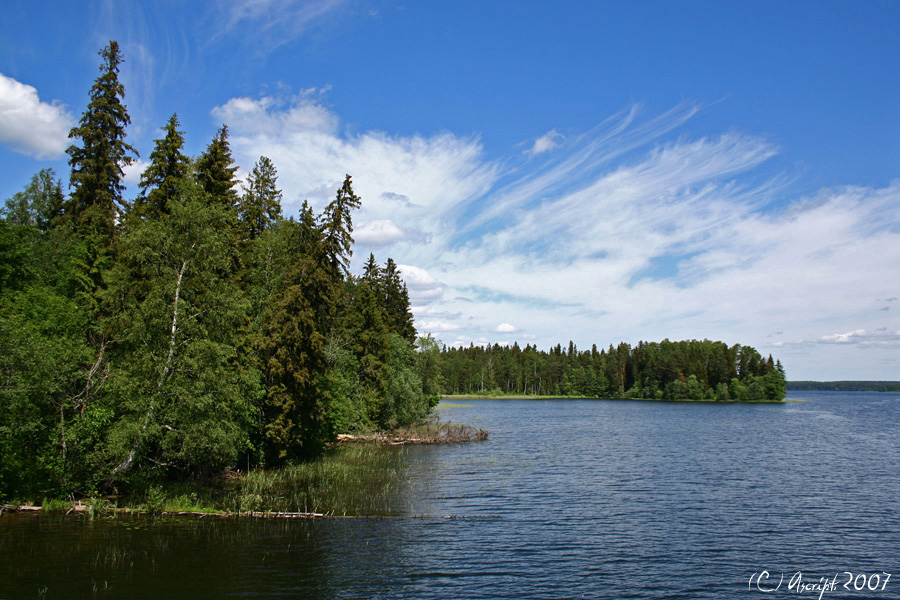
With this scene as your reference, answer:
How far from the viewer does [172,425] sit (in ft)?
84.3

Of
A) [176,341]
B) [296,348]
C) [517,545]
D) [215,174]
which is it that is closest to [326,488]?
[296,348]

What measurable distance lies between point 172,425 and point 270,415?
402 inches

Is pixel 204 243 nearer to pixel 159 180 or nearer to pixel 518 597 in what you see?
pixel 159 180

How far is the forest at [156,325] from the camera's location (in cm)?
2378

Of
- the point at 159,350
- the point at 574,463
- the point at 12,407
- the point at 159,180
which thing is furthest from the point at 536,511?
the point at 159,180

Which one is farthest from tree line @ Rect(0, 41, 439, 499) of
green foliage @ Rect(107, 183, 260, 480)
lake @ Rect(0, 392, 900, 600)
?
lake @ Rect(0, 392, 900, 600)

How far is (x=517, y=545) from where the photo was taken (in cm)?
2194

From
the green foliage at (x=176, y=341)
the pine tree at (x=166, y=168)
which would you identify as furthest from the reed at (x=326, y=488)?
the pine tree at (x=166, y=168)

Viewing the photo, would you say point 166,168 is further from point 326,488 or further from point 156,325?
point 326,488

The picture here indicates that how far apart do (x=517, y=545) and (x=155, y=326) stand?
18.9m

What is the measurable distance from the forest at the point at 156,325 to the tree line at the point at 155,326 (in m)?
0.09

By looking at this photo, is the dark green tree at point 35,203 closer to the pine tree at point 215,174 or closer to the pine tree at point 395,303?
the pine tree at point 215,174

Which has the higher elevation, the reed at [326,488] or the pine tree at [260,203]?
the pine tree at [260,203]

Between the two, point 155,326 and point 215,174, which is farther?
point 215,174
